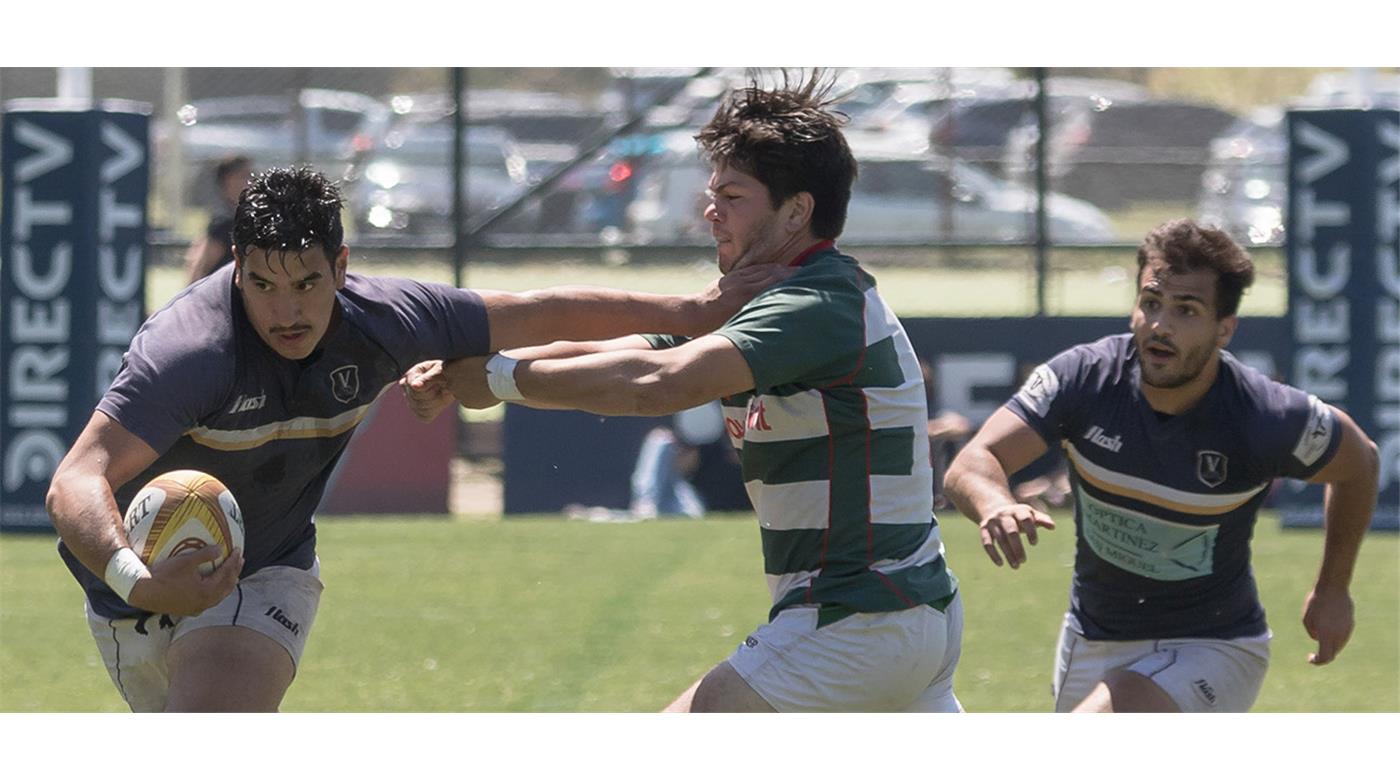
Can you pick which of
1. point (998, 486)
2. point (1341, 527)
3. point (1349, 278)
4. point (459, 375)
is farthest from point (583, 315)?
point (1349, 278)

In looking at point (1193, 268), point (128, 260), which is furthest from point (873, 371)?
point (128, 260)

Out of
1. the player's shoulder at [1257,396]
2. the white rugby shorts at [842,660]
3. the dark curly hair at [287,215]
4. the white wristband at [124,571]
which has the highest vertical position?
the dark curly hair at [287,215]

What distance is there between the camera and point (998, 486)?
487cm

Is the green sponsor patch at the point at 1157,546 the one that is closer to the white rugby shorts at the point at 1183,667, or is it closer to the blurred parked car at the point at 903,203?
the white rugby shorts at the point at 1183,667

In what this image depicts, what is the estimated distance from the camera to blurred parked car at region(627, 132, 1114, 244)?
15.5 metres

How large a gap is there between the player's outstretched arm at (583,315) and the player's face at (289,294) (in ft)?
1.81

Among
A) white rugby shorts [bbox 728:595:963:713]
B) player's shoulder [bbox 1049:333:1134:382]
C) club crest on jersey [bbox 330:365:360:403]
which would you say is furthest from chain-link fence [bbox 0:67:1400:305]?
white rugby shorts [bbox 728:595:963:713]

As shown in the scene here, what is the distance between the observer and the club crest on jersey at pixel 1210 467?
17.0 ft

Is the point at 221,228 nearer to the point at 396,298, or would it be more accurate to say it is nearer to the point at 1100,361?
the point at 396,298

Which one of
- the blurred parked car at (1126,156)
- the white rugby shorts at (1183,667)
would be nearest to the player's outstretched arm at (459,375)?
the white rugby shorts at (1183,667)

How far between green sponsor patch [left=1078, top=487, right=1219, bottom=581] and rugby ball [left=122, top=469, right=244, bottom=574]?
2.61 m

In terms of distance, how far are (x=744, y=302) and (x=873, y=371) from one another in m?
0.46

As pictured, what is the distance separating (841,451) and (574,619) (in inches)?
209

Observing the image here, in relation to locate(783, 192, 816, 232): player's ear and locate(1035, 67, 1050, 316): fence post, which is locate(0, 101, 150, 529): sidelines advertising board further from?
locate(783, 192, 816, 232): player's ear
